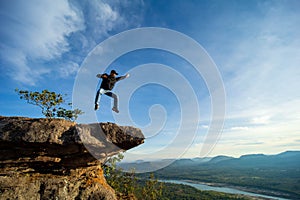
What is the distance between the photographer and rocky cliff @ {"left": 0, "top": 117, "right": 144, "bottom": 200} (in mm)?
9555

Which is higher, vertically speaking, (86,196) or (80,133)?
(80,133)

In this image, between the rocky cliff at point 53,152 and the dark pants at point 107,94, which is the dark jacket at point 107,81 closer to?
the dark pants at point 107,94

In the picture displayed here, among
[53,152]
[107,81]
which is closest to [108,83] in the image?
[107,81]

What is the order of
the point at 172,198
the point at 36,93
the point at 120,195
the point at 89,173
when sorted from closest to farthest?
1. the point at 89,173
2. the point at 120,195
3. the point at 36,93
4. the point at 172,198

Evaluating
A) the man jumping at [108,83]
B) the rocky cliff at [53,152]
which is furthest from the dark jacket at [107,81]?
the rocky cliff at [53,152]

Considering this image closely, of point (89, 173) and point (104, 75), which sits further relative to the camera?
point (89, 173)

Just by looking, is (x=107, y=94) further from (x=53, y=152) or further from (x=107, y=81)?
(x=53, y=152)

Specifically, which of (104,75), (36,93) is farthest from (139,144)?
(36,93)

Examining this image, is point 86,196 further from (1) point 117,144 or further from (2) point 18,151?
(2) point 18,151

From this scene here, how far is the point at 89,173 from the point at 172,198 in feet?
360

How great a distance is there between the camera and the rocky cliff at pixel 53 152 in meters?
9.55

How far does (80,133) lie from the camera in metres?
9.91

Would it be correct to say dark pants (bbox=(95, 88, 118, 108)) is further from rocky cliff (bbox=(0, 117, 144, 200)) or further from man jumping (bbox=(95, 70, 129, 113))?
rocky cliff (bbox=(0, 117, 144, 200))

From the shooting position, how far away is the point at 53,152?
34.2 ft
